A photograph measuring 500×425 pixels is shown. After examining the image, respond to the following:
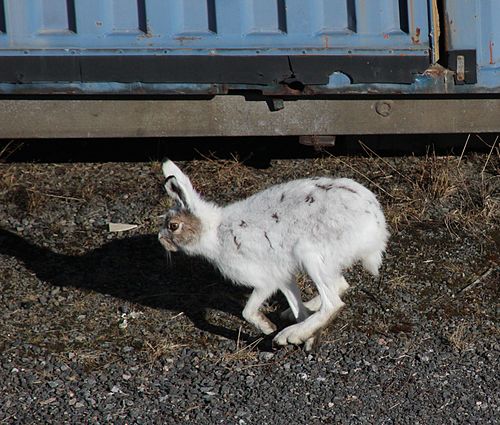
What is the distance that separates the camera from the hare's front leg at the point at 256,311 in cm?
667

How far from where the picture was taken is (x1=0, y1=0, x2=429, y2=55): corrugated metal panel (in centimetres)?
793

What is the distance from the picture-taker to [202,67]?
7961 millimetres

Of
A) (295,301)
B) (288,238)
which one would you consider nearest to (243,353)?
(295,301)

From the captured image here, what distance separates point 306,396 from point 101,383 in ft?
3.79

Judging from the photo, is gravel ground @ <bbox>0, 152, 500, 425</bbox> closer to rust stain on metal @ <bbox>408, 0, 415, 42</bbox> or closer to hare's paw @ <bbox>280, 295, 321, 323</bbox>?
hare's paw @ <bbox>280, 295, 321, 323</bbox>

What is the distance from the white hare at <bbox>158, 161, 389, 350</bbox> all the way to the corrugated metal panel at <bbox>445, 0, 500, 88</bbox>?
1993 millimetres

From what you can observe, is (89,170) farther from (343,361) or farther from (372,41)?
(343,361)

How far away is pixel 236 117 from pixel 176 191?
1775mm

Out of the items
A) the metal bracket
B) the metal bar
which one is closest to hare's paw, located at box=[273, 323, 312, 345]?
the metal bar

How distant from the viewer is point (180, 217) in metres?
6.77

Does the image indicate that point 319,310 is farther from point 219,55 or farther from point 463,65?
point 463,65

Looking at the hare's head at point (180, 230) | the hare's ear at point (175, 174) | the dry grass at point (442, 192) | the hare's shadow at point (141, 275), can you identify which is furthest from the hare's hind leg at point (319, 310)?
the dry grass at point (442, 192)

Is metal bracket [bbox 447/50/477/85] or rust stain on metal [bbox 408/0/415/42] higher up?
rust stain on metal [bbox 408/0/415/42]

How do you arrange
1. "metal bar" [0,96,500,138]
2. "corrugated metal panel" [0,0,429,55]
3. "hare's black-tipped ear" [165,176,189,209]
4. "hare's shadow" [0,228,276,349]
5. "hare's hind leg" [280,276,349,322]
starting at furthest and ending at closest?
"metal bar" [0,96,500,138] < "corrugated metal panel" [0,0,429,55] < "hare's shadow" [0,228,276,349] < "hare's hind leg" [280,276,349,322] < "hare's black-tipped ear" [165,176,189,209]
